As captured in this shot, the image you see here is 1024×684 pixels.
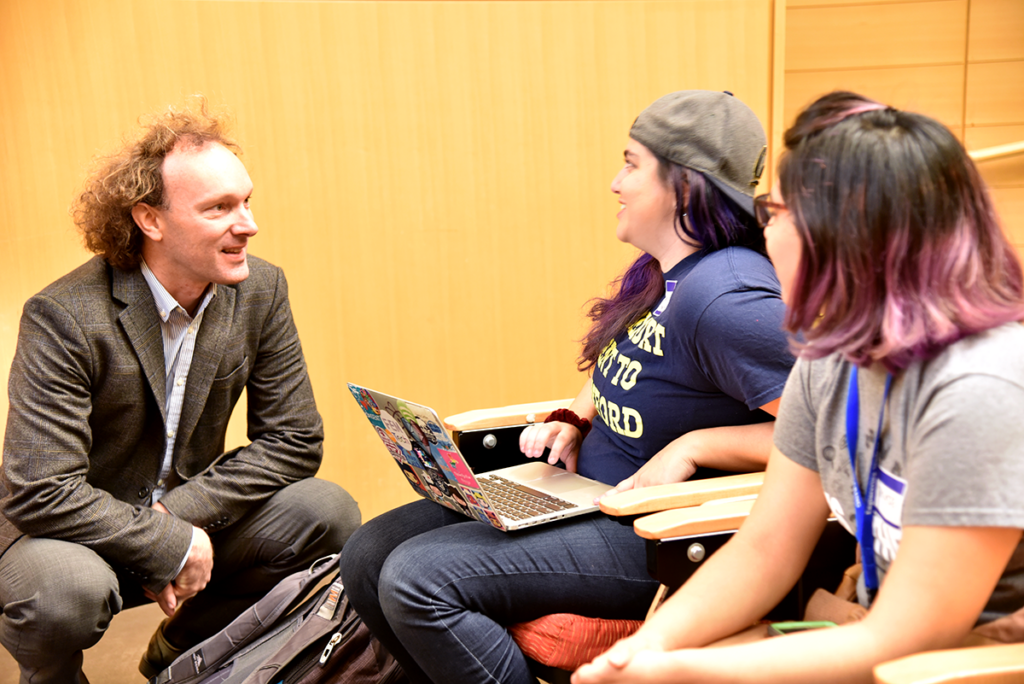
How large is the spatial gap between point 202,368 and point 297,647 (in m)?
0.65

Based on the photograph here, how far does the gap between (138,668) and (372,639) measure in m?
0.83

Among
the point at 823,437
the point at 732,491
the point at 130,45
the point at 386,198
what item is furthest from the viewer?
the point at 386,198

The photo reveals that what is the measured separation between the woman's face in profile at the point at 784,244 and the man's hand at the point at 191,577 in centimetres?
139

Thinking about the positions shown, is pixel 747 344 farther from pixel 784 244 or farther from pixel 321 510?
pixel 321 510

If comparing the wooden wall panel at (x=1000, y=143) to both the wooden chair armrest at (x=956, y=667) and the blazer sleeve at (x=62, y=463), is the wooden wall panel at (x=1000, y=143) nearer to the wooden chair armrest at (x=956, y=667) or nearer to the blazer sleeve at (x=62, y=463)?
the wooden chair armrest at (x=956, y=667)

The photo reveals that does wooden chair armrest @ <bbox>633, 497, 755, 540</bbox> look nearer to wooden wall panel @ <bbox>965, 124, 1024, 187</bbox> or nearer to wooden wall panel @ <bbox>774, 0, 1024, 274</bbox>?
wooden wall panel @ <bbox>774, 0, 1024, 274</bbox>

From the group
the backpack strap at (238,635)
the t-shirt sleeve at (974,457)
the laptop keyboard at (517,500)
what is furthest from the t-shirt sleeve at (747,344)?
the backpack strap at (238,635)

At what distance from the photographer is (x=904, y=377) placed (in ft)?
2.86

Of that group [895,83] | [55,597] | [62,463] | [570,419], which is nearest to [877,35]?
[895,83]

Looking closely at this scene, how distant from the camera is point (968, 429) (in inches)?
31.2

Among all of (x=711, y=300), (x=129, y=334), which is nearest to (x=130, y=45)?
(x=129, y=334)

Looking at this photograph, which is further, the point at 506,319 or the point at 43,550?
the point at 506,319

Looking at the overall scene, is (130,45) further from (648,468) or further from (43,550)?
(648,468)

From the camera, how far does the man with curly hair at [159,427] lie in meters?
1.68
